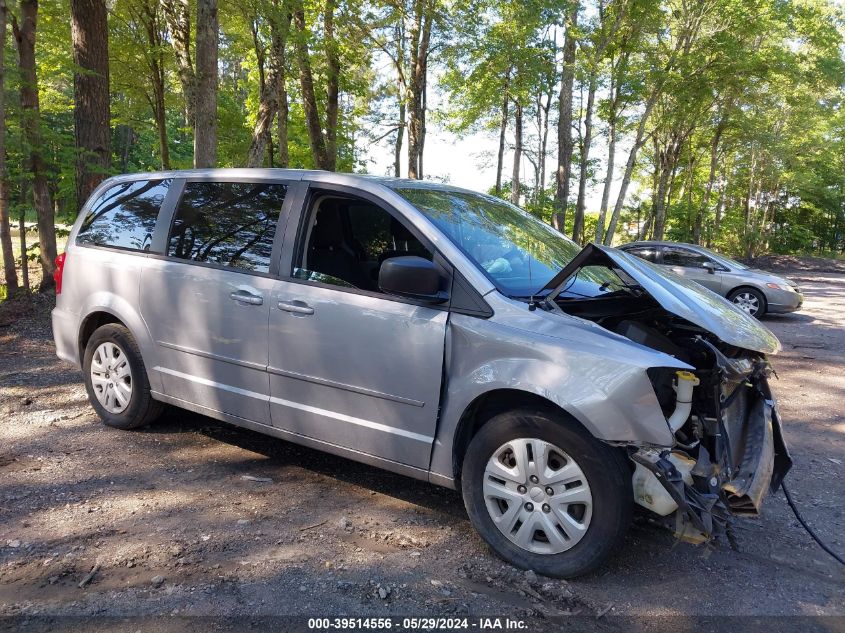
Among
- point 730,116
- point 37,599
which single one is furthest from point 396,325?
point 730,116

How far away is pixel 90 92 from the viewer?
945 cm

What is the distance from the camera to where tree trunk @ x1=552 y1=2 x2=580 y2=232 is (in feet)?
49.9

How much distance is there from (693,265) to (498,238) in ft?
33.5

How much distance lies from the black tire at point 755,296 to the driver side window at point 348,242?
10025 mm

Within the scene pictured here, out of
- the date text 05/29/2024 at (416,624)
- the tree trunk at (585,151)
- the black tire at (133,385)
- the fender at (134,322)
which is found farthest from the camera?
the tree trunk at (585,151)

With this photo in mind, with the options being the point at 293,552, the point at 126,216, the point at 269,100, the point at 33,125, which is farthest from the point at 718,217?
the point at 293,552

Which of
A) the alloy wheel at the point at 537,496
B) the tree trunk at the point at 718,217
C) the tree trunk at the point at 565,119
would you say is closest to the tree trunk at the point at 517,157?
the tree trunk at the point at 565,119

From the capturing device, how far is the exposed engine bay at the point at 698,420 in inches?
105

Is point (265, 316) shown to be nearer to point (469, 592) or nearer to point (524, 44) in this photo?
point (469, 592)

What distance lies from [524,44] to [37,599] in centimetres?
1653

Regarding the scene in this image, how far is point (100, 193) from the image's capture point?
16.2ft

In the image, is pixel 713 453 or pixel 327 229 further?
pixel 327 229

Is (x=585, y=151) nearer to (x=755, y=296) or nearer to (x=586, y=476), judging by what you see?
(x=755, y=296)

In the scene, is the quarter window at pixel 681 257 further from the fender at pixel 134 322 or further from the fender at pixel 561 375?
the fender at pixel 134 322
